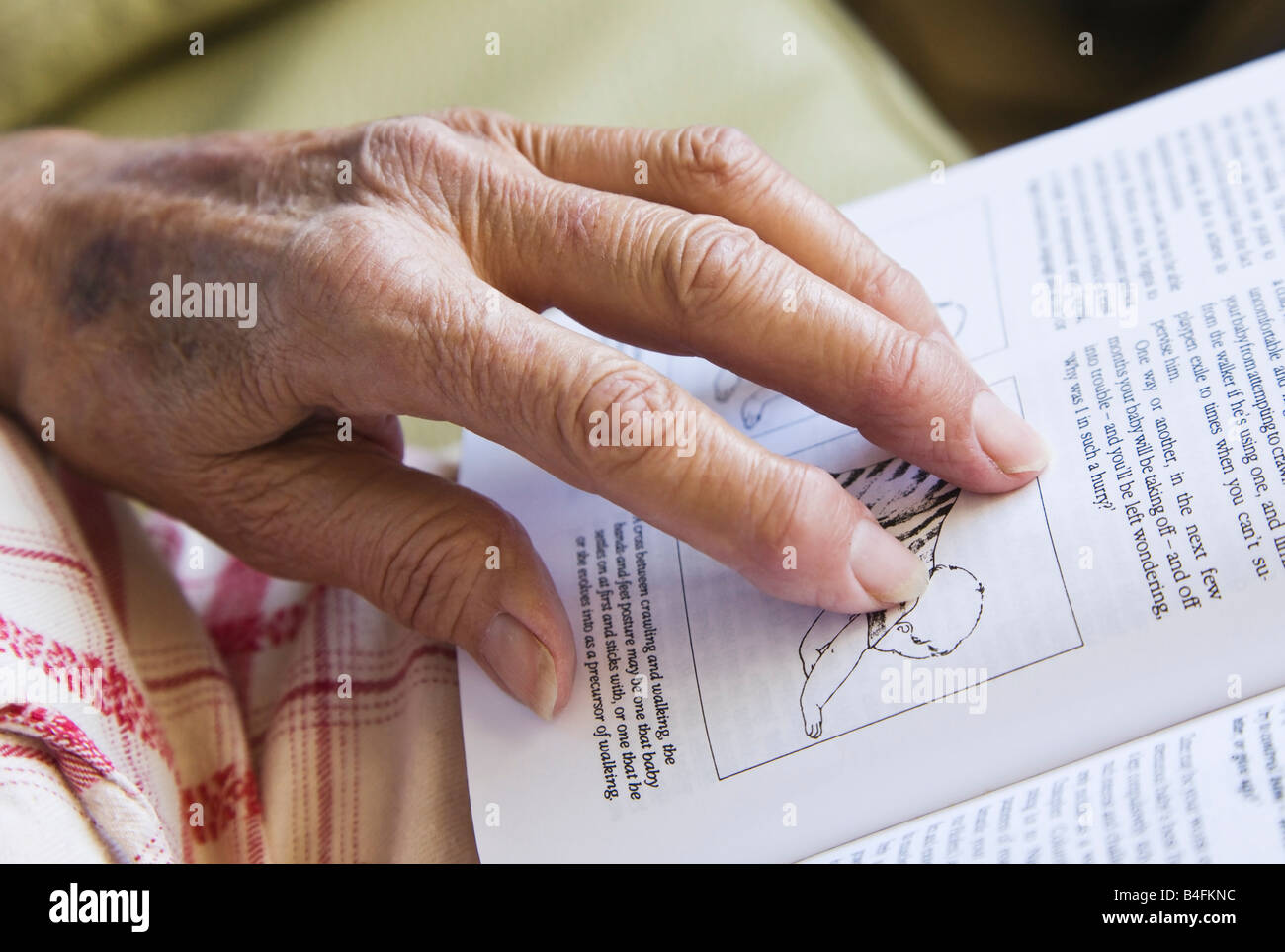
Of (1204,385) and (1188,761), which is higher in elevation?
(1204,385)

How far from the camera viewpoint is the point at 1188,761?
438 millimetres

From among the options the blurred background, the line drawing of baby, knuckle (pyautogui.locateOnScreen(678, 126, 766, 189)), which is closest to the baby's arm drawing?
the line drawing of baby

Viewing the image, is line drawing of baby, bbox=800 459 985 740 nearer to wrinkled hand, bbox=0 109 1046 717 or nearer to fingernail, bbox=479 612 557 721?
wrinkled hand, bbox=0 109 1046 717

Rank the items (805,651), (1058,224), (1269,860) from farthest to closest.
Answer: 1. (1058,224)
2. (805,651)
3. (1269,860)

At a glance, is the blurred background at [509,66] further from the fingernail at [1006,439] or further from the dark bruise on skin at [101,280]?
the fingernail at [1006,439]

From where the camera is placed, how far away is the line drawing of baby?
1.61 feet

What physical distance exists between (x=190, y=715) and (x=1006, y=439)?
469mm

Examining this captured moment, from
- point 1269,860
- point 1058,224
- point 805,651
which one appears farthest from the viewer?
point 1058,224

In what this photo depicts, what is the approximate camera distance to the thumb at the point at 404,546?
53 cm

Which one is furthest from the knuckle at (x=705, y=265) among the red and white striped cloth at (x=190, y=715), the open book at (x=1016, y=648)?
the red and white striped cloth at (x=190, y=715)

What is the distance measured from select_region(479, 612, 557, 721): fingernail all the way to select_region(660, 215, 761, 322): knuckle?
18cm
